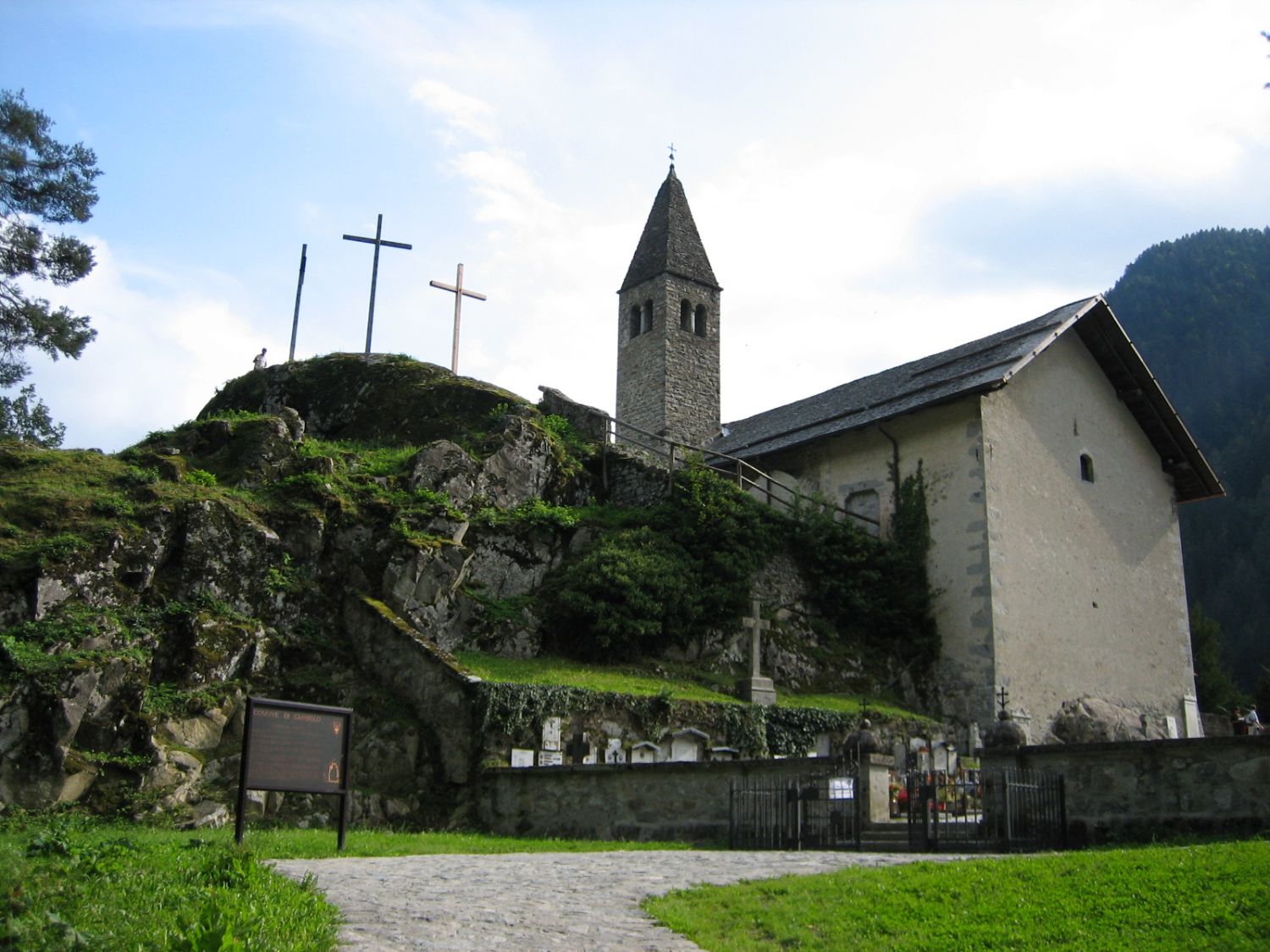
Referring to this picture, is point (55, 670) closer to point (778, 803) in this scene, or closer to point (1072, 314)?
point (778, 803)

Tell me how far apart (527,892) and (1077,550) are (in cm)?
2106

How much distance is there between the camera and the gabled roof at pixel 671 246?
41812mm

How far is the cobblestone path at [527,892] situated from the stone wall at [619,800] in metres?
1.62

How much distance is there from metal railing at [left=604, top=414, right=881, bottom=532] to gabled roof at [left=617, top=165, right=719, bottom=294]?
11440 millimetres

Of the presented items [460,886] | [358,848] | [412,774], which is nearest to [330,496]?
[412,774]

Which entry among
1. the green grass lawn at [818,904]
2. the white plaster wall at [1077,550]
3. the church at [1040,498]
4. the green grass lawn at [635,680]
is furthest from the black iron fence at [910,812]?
the white plaster wall at [1077,550]

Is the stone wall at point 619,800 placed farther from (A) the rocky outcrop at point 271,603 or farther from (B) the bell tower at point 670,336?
(B) the bell tower at point 670,336

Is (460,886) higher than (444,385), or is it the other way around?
(444,385)

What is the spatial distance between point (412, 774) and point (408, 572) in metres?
4.50

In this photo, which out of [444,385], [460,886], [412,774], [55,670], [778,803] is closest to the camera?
[460,886]

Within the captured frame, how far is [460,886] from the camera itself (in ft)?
31.3

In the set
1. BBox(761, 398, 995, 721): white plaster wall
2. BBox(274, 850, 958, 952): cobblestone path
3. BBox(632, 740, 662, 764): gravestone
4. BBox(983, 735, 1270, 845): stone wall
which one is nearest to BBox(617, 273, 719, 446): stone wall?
BBox(761, 398, 995, 721): white plaster wall

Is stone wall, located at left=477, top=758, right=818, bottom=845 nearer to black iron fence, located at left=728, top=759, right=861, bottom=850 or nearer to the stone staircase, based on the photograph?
black iron fence, located at left=728, top=759, right=861, bottom=850

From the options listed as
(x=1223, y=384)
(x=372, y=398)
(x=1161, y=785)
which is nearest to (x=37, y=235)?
(x=372, y=398)
